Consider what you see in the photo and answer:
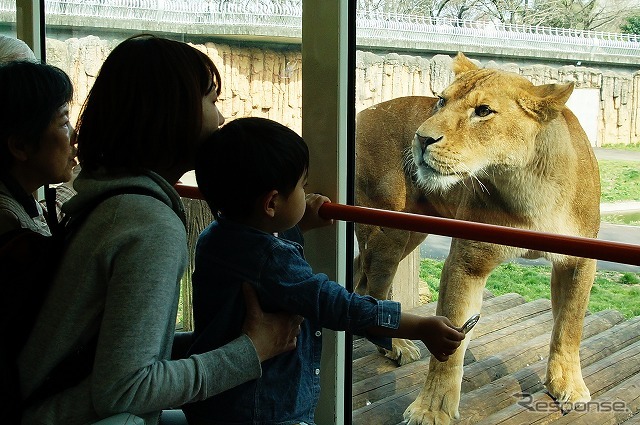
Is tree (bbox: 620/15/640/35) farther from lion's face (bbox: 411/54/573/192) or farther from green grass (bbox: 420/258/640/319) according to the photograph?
green grass (bbox: 420/258/640/319)

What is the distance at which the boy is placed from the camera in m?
1.23

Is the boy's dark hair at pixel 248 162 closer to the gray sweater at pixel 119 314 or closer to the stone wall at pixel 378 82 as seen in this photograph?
the gray sweater at pixel 119 314

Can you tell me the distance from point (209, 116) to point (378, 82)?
35.5 inches

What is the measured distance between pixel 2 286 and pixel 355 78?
1171mm

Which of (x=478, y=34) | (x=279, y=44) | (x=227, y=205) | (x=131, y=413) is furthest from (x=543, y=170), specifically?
(x=131, y=413)

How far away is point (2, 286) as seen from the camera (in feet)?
3.43

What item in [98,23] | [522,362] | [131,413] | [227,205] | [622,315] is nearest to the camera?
[131,413]

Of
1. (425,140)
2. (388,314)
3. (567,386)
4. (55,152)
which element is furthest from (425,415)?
(55,152)

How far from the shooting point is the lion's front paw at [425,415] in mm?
2164

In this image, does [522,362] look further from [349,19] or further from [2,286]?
[2,286]

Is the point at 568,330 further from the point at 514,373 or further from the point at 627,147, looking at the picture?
the point at 627,147

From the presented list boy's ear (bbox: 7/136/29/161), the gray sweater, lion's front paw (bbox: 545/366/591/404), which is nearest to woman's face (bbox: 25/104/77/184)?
boy's ear (bbox: 7/136/29/161)

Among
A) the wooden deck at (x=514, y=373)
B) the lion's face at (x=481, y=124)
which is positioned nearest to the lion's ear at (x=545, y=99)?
the lion's face at (x=481, y=124)

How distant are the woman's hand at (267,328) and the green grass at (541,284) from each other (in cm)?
90
